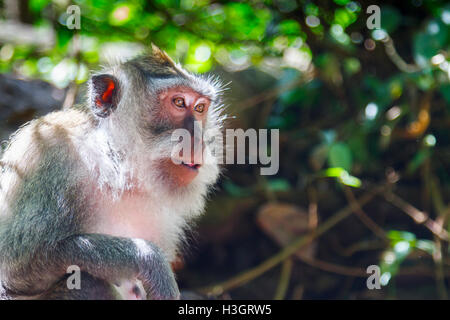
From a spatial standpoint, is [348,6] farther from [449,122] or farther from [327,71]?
[449,122]

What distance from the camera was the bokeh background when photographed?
5.34 metres

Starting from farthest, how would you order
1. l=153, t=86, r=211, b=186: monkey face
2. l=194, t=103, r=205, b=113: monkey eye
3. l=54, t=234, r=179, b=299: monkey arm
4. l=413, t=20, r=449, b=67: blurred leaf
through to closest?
l=413, t=20, r=449, b=67: blurred leaf < l=194, t=103, r=205, b=113: monkey eye < l=153, t=86, r=211, b=186: monkey face < l=54, t=234, r=179, b=299: monkey arm

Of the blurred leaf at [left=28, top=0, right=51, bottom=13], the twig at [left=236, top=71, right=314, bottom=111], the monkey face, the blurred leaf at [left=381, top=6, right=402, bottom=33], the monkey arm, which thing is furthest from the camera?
the twig at [left=236, top=71, right=314, bottom=111]

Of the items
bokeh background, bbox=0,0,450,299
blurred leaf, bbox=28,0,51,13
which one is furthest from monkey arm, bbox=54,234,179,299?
blurred leaf, bbox=28,0,51,13

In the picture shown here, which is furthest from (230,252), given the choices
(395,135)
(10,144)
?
(10,144)

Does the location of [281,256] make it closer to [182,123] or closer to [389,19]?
[182,123]

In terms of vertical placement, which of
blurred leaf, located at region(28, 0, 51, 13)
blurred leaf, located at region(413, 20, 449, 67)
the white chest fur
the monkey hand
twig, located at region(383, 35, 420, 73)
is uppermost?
blurred leaf, located at region(28, 0, 51, 13)

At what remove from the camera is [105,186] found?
3.20 meters

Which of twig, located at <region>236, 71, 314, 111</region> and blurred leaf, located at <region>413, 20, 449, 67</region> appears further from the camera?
twig, located at <region>236, 71, 314, 111</region>

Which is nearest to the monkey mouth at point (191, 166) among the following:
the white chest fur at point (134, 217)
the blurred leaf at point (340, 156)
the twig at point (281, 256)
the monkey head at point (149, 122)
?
the monkey head at point (149, 122)

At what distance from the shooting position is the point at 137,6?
568 cm

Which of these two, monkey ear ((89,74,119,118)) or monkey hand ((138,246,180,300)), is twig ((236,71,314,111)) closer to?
monkey ear ((89,74,119,118))

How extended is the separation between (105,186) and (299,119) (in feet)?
12.1
